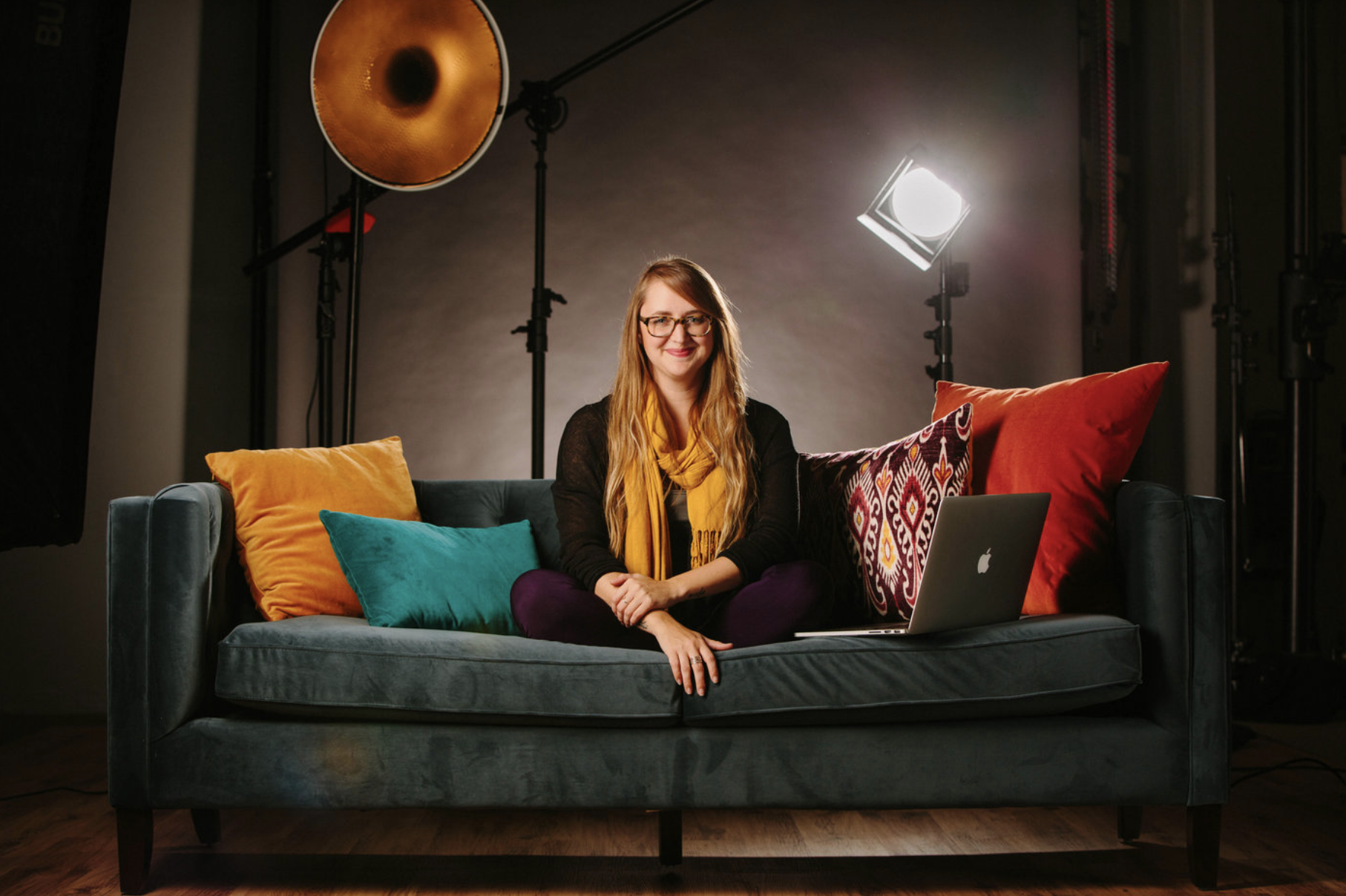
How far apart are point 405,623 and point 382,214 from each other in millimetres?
2243

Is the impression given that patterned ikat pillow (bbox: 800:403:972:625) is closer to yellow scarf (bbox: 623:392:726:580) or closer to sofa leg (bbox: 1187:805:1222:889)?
yellow scarf (bbox: 623:392:726:580)

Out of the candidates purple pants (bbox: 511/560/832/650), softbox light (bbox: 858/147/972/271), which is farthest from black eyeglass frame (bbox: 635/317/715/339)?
softbox light (bbox: 858/147/972/271)

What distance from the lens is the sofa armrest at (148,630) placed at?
1.46 metres

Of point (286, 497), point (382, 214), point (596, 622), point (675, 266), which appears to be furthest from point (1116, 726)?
point (382, 214)

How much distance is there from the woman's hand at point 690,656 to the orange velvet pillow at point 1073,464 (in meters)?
0.59

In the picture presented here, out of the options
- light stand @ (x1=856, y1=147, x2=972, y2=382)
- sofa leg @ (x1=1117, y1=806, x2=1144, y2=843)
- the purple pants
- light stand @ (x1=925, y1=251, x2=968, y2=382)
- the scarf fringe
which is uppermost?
light stand @ (x1=856, y1=147, x2=972, y2=382)

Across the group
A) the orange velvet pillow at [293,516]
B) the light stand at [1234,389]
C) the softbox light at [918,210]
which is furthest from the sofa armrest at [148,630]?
the light stand at [1234,389]

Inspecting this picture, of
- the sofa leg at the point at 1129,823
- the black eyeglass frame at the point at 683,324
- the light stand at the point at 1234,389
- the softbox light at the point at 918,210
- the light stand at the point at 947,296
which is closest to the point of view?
the sofa leg at the point at 1129,823

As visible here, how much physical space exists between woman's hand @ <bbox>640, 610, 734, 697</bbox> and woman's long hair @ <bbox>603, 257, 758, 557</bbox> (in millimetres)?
303

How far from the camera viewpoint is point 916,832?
174 cm

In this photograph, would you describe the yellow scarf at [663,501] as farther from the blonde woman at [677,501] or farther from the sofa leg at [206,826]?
the sofa leg at [206,826]

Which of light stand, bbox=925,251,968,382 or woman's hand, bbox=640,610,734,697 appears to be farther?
light stand, bbox=925,251,968,382

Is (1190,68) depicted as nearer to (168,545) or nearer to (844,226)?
(844,226)

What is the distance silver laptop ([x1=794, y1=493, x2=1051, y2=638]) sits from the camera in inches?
53.3
